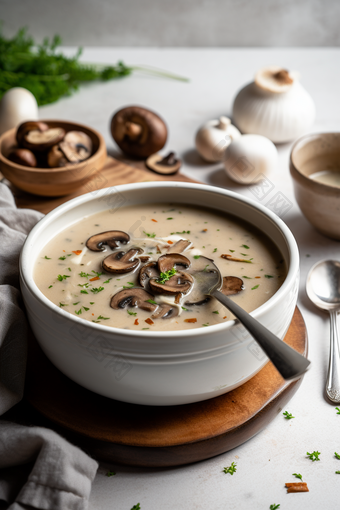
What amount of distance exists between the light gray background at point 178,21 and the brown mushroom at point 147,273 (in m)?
4.02

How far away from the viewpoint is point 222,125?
2865 millimetres

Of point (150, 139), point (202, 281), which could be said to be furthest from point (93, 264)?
point (150, 139)

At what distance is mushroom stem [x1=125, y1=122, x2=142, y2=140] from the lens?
281cm

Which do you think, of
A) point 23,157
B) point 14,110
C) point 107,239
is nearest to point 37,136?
point 23,157

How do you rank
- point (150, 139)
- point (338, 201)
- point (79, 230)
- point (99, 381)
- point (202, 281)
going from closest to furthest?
point (99, 381) < point (202, 281) < point (79, 230) < point (338, 201) < point (150, 139)

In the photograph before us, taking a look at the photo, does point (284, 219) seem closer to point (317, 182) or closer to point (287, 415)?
point (317, 182)

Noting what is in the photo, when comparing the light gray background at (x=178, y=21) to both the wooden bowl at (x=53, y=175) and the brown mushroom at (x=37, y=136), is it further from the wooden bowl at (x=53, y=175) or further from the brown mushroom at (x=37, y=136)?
the wooden bowl at (x=53, y=175)

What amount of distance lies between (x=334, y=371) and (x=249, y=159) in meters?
1.33

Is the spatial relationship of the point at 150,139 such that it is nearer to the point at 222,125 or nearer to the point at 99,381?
the point at 222,125

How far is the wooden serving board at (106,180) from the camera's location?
7.88 feet

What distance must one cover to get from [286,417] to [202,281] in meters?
0.48

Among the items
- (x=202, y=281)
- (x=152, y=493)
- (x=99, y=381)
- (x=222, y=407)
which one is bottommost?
(x=152, y=493)

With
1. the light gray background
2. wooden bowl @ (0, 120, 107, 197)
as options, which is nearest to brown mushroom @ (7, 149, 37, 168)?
wooden bowl @ (0, 120, 107, 197)

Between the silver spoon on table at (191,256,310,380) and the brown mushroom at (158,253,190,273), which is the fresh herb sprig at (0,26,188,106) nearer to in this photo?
the brown mushroom at (158,253,190,273)
